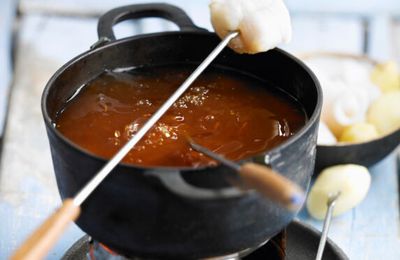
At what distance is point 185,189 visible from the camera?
0.81 m

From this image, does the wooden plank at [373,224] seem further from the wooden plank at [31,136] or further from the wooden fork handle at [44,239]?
the wooden fork handle at [44,239]

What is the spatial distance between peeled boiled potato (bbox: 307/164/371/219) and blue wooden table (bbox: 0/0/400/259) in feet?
0.14

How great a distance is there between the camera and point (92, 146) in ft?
3.13

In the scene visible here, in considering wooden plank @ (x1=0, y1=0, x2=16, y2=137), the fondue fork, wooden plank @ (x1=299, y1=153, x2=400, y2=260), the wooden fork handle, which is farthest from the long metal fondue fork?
wooden plank @ (x1=0, y1=0, x2=16, y2=137)

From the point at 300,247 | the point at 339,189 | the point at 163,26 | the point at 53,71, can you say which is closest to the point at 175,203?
the point at 300,247

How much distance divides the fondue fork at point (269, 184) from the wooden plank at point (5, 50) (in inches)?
42.6

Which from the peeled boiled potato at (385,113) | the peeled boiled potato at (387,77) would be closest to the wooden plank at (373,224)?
the peeled boiled potato at (385,113)

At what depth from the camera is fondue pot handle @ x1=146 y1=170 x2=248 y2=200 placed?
809 mm

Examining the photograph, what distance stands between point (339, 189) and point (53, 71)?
944 millimetres

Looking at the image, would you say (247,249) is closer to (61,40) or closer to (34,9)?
(61,40)

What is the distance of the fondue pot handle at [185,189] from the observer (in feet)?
2.65

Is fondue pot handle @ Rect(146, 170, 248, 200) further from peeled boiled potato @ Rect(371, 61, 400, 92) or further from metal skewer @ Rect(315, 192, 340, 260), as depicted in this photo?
peeled boiled potato @ Rect(371, 61, 400, 92)

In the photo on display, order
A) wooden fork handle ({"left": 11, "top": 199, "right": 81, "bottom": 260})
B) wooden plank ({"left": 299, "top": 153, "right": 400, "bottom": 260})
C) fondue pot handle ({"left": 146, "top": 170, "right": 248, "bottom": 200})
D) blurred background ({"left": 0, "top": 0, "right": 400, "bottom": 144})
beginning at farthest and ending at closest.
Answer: blurred background ({"left": 0, "top": 0, "right": 400, "bottom": 144}), wooden plank ({"left": 299, "top": 153, "right": 400, "bottom": 260}), fondue pot handle ({"left": 146, "top": 170, "right": 248, "bottom": 200}), wooden fork handle ({"left": 11, "top": 199, "right": 81, "bottom": 260})

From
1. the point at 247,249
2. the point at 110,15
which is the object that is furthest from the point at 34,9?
the point at 247,249
